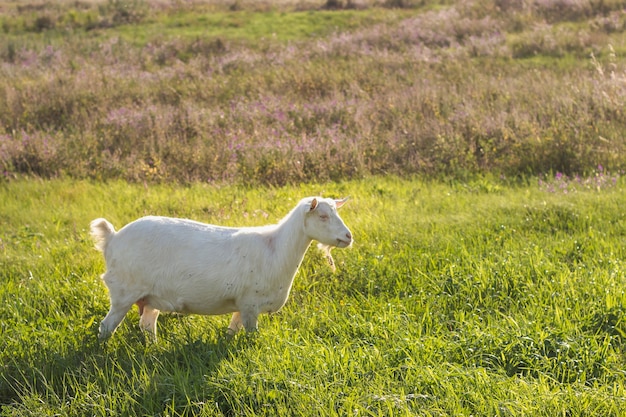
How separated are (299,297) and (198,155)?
17.5ft

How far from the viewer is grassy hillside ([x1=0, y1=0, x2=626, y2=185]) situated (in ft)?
34.7

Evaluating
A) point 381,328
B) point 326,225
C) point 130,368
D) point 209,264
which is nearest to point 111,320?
point 130,368

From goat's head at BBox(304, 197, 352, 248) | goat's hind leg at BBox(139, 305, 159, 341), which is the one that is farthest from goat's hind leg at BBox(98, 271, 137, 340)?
goat's head at BBox(304, 197, 352, 248)

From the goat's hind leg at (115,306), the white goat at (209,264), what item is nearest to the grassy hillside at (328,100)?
the white goat at (209,264)

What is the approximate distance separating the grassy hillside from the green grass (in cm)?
203

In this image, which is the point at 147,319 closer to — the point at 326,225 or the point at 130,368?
the point at 130,368

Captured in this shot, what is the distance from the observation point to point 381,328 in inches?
208

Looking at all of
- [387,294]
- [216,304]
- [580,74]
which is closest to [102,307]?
[216,304]

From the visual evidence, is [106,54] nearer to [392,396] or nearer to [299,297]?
[299,297]

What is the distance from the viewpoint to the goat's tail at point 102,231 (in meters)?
5.45

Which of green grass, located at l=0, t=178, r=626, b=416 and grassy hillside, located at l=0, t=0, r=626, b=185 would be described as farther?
grassy hillside, located at l=0, t=0, r=626, b=185

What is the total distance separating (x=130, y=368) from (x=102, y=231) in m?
1.19

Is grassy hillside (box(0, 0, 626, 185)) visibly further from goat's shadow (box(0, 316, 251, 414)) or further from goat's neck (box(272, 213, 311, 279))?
goat's shadow (box(0, 316, 251, 414))

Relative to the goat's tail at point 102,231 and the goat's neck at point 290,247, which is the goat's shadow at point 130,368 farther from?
the goat's tail at point 102,231
